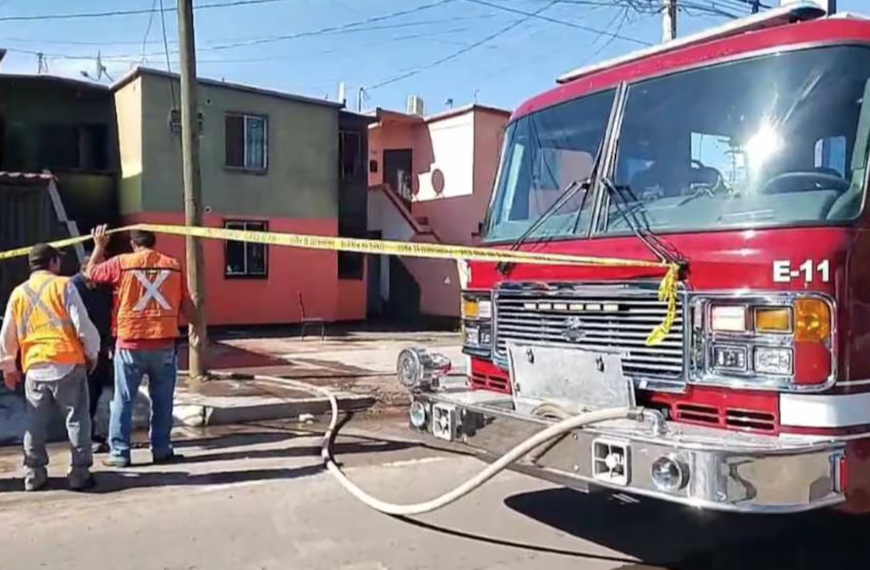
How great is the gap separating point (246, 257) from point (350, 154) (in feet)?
14.5

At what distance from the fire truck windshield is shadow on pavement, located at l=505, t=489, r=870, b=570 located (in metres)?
1.87

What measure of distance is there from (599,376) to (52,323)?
13.0 ft

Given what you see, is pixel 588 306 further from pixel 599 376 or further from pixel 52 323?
pixel 52 323

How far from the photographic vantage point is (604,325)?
4711 millimetres

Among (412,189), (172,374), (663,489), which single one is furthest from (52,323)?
(412,189)

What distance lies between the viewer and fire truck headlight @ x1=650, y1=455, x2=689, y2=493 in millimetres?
3906

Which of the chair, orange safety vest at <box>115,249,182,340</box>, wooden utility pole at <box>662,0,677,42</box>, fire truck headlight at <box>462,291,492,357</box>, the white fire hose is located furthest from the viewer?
A: the chair

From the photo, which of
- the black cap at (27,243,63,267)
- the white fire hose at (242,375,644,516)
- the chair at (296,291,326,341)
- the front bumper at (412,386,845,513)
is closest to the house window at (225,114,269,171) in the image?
the chair at (296,291,326,341)

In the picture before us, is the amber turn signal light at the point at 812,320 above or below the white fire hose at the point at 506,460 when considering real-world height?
above

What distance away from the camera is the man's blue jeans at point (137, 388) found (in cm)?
716

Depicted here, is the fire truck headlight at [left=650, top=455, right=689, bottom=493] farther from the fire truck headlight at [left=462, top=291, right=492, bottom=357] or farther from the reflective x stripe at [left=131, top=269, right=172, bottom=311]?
the reflective x stripe at [left=131, top=269, right=172, bottom=311]

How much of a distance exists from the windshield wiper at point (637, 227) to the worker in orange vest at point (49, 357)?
3.85 meters

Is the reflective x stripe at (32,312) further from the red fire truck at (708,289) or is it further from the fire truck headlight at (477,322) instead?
the fire truck headlight at (477,322)

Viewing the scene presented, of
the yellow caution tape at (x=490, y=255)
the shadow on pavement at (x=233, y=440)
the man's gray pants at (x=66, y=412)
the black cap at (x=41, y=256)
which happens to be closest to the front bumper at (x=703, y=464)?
the yellow caution tape at (x=490, y=255)
